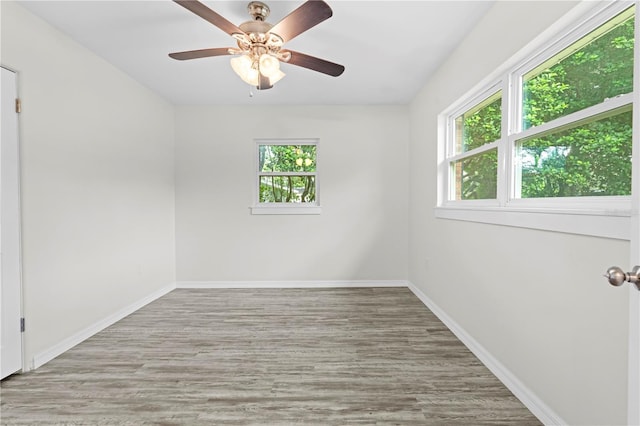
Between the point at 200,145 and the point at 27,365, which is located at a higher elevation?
the point at 200,145

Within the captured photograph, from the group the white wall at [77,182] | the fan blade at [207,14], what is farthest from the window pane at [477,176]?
the white wall at [77,182]

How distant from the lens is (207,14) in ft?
5.74

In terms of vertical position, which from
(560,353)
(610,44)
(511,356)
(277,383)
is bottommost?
(277,383)

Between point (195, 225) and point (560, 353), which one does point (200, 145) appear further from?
point (560, 353)

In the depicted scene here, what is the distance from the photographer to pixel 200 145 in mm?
4219

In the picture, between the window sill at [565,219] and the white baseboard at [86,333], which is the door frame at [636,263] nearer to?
the window sill at [565,219]

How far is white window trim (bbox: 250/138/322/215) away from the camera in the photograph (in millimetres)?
4230

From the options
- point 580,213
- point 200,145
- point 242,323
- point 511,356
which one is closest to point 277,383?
point 242,323

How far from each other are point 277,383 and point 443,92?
2.91 metres

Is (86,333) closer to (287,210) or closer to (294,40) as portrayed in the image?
(287,210)

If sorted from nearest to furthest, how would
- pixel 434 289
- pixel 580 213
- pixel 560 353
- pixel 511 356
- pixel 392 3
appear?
pixel 580 213, pixel 560 353, pixel 511 356, pixel 392 3, pixel 434 289

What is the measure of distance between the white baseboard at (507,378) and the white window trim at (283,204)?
6.97 ft

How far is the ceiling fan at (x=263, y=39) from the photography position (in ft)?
5.64

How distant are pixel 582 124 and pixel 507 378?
5.06 feet
